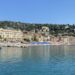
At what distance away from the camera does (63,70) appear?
121 feet

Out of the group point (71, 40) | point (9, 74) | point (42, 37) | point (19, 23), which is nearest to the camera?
point (9, 74)

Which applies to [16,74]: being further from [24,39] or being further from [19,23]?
[19,23]

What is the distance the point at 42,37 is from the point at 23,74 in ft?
394

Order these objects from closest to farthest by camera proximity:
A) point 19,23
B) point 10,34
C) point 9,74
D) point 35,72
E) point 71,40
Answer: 1. point 9,74
2. point 35,72
3. point 10,34
4. point 71,40
5. point 19,23

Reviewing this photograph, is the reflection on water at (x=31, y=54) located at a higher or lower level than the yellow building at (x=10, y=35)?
lower

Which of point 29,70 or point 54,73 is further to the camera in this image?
point 29,70

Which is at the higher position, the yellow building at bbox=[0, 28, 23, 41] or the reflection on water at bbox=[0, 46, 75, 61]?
the yellow building at bbox=[0, 28, 23, 41]

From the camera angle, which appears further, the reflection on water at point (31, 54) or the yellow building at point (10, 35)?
the yellow building at point (10, 35)

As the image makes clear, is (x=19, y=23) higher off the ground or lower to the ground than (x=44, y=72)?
higher

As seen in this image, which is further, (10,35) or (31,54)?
(10,35)

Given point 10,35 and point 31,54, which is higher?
point 10,35

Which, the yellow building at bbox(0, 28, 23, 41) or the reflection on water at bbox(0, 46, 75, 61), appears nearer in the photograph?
the reflection on water at bbox(0, 46, 75, 61)

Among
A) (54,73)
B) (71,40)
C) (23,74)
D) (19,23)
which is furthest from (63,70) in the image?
(19,23)

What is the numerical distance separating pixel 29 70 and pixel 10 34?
102 metres
